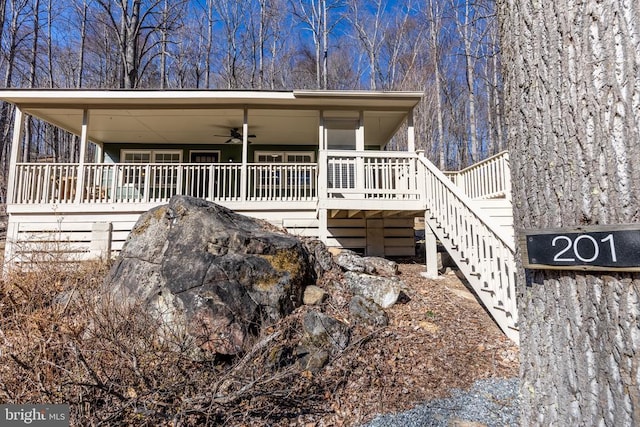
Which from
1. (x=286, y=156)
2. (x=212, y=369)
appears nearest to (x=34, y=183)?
(x=286, y=156)

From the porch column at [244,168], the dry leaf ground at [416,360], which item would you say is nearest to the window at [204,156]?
the porch column at [244,168]

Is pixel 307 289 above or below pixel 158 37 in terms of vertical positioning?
below

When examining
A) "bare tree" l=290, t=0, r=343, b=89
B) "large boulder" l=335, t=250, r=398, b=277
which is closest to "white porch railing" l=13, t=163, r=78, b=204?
"large boulder" l=335, t=250, r=398, b=277

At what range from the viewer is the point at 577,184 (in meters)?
1.03

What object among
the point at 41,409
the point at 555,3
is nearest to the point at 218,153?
the point at 41,409

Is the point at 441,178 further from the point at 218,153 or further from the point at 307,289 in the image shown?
the point at 218,153

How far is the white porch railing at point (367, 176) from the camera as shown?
6539 millimetres

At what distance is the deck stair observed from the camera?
408cm

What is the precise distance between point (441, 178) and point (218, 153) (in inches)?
315

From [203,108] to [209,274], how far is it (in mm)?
5570

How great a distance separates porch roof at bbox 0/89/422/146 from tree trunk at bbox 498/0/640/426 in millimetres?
6873

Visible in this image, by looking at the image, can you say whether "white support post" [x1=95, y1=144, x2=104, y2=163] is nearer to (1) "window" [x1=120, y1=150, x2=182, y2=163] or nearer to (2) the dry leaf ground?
(1) "window" [x1=120, y1=150, x2=182, y2=163]

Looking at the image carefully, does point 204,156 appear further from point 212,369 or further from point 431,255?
point 212,369

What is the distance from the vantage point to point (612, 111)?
3.17 feet
